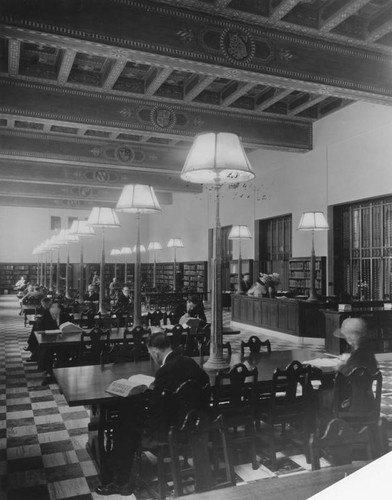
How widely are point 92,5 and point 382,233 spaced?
676 cm

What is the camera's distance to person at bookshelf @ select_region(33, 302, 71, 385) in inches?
224

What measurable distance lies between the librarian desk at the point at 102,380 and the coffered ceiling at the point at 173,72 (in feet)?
12.4

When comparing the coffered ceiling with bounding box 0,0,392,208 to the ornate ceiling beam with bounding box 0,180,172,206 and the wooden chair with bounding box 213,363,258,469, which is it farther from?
the wooden chair with bounding box 213,363,258,469

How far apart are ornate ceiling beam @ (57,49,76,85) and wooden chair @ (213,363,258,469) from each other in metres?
5.84

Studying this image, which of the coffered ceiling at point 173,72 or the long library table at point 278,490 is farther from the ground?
the coffered ceiling at point 173,72

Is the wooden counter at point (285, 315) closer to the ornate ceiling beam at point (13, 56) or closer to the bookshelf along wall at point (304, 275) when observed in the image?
the bookshelf along wall at point (304, 275)

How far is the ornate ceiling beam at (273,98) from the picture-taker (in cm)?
915

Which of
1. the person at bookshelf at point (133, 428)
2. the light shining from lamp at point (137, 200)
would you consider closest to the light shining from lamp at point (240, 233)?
the light shining from lamp at point (137, 200)

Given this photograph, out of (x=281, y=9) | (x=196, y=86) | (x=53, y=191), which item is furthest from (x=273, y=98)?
(x=53, y=191)

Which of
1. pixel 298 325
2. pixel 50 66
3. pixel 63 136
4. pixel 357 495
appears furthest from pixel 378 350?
pixel 63 136

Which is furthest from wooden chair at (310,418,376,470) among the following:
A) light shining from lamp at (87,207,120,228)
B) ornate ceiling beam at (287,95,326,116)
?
ornate ceiling beam at (287,95,326,116)

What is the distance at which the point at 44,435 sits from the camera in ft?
12.5

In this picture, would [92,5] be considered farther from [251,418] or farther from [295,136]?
[295,136]

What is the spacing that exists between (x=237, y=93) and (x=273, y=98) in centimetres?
83
